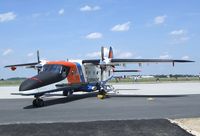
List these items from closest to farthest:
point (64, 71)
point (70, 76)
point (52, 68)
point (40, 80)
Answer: point (40, 80)
point (52, 68)
point (64, 71)
point (70, 76)

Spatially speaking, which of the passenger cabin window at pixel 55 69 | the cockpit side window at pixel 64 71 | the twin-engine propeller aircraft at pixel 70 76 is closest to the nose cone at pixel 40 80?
the twin-engine propeller aircraft at pixel 70 76

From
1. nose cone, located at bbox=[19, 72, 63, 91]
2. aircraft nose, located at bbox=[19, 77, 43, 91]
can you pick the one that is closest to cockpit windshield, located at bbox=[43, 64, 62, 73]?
nose cone, located at bbox=[19, 72, 63, 91]

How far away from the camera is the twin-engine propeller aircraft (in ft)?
71.4

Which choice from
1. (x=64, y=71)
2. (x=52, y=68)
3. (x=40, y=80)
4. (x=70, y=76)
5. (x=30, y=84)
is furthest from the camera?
(x=70, y=76)

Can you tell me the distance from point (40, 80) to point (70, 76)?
16.4 ft

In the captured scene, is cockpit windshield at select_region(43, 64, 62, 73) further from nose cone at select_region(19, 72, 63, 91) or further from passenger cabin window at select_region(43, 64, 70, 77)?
nose cone at select_region(19, 72, 63, 91)

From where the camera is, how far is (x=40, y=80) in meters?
22.2

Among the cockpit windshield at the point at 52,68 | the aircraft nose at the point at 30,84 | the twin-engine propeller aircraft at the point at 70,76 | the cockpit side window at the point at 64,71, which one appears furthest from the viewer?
the cockpit side window at the point at 64,71

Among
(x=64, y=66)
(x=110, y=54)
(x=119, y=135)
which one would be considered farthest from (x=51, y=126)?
(x=110, y=54)

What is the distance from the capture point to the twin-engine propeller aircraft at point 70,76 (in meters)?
21.8

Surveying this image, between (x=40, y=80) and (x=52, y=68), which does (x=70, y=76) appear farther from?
(x=40, y=80)

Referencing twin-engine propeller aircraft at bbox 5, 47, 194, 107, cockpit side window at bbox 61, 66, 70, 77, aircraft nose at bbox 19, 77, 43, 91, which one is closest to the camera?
aircraft nose at bbox 19, 77, 43, 91

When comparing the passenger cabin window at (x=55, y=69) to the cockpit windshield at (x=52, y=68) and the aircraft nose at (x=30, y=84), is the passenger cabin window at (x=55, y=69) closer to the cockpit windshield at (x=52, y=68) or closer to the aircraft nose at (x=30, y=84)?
the cockpit windshield at (x=52, y=68)

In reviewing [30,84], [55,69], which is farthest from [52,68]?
[30,84]
